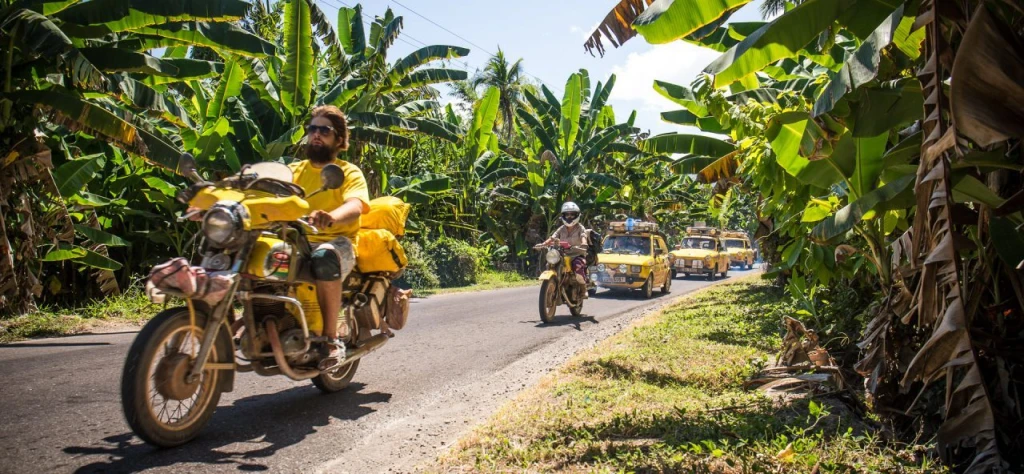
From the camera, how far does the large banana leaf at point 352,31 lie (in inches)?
555

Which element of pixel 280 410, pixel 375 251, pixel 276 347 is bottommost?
pixel 280 410

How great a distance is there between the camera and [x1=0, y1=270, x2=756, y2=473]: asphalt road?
3.62 m

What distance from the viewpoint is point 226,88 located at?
1106 cm

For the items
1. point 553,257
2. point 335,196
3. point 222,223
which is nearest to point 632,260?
Answer: point 553,257

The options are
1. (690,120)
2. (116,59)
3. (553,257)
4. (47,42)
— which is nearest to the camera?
(47,42)

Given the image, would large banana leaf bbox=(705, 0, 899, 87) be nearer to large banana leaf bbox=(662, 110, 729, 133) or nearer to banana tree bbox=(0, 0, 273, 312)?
banana tree bbox=(0, 0, 273, 312)

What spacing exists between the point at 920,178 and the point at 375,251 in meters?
3.48

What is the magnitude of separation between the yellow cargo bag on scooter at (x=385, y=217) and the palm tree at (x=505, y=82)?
3029 centimetres

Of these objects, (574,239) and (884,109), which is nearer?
(884,109)

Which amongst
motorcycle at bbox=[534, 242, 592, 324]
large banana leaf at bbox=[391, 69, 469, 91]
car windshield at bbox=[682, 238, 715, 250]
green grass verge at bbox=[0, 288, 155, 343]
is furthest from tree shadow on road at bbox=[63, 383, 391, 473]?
car windshield at bbox=[682, 238, 715, 250]

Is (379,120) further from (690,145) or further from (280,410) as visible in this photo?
(280,410)

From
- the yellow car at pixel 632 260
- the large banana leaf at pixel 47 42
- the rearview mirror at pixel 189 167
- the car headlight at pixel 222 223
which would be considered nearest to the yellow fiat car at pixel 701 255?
the yellow car at pixel 632 260

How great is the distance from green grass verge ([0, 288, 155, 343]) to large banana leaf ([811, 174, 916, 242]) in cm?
791

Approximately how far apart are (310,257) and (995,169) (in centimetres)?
387
